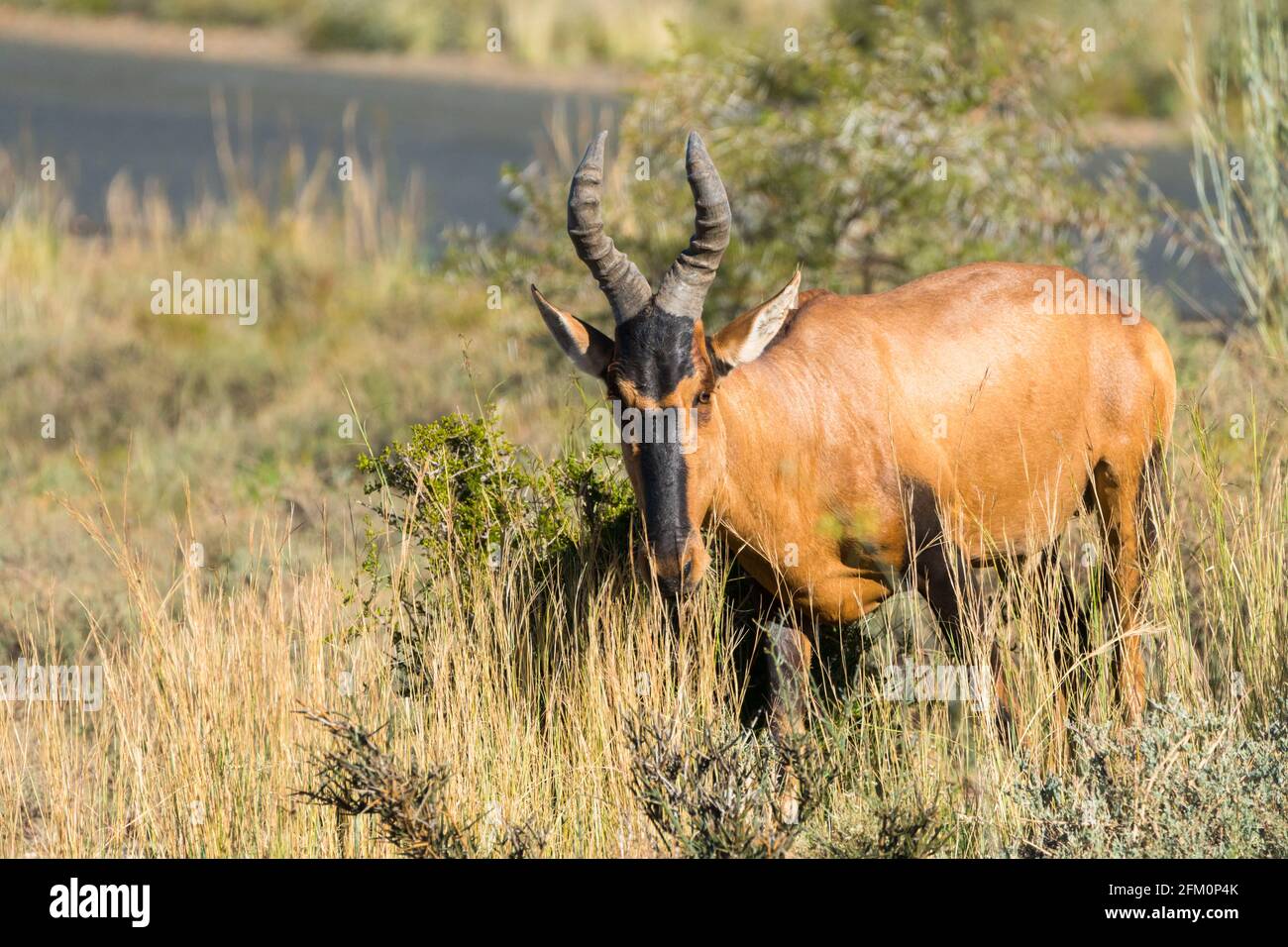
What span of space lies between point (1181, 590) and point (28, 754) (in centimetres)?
500

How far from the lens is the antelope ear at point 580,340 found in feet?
19.7

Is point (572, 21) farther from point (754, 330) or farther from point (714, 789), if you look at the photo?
point (714, 789)

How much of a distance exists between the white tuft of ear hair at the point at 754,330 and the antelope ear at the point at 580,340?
0.42 meters

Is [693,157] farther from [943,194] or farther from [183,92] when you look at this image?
[183,92]

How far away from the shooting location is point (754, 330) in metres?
6.08

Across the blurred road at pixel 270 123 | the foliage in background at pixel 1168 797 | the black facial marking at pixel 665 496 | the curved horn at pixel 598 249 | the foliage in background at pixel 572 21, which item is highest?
the foliage in background at pixel 572 21

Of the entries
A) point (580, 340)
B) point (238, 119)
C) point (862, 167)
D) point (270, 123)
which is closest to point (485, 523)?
point (580, 340)

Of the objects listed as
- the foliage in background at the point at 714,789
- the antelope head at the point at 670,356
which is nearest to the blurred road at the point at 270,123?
the antelope head at the point at 670,356

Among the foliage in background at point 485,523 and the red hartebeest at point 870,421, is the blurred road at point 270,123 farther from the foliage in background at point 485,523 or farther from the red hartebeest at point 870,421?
the foliage in background at point 485,523

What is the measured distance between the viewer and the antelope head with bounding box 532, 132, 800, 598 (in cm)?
582

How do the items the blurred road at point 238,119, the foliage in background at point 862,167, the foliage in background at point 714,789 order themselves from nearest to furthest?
the foliage in background at point 714,789 → the foliage in background at point 862,167 → the blurred road at point 238,119

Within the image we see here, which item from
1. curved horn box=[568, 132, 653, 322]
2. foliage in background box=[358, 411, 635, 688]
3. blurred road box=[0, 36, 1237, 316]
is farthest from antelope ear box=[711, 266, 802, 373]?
blurred road box=[0, 36, 1237, 316]

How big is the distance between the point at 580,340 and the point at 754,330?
24.7 inches

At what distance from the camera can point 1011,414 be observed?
712cm
